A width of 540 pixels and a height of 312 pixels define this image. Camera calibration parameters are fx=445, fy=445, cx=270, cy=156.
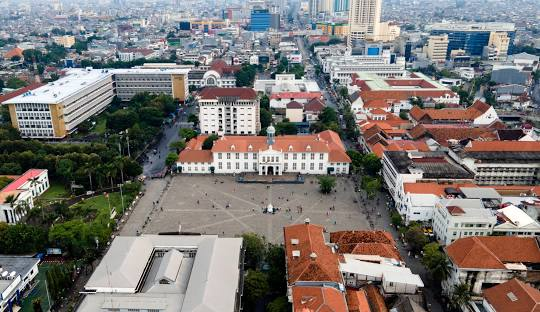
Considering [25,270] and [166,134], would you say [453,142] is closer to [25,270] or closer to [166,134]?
[166,134]

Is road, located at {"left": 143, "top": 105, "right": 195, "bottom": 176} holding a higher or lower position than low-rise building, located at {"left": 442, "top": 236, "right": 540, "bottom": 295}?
lower

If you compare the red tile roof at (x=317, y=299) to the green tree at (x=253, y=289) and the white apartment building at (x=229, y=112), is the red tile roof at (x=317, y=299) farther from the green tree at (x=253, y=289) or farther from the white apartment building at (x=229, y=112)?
the white apartment building at (x=229, y=112)

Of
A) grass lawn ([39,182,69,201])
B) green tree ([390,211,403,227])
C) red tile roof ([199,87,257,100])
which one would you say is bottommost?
grass lawn ([39,182,69,201])

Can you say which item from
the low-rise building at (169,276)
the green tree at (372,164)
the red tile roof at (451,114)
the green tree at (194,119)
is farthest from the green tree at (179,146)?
the red tile roof at (451,114)

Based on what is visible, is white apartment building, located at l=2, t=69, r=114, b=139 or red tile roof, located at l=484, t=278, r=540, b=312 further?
white apartment building, located at l=2, t=69, r=114, b=139

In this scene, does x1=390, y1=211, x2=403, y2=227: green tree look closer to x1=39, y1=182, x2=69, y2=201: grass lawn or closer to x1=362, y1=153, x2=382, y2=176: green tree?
x1=362, y1=153, x2=382, y2=176: green tree

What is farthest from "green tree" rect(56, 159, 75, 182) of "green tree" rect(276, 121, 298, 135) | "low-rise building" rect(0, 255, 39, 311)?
"green tree" rect(276, 121, 298, 135)

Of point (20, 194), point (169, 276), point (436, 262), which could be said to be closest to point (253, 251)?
point (169, 276)
